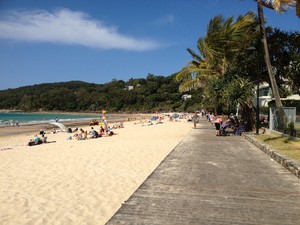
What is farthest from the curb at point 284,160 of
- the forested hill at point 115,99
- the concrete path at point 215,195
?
the forested hill at point 115,99

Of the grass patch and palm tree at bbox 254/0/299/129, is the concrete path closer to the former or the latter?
the grass patch

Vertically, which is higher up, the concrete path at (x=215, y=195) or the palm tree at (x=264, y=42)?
the palm tree at (x=264, y=42)

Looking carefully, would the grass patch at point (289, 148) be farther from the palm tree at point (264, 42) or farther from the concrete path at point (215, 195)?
the palm tree at point (264, 42)

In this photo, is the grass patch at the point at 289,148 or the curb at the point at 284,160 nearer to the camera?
the curb at the point at 284,160

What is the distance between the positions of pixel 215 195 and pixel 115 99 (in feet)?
401

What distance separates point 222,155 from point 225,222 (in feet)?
19.8

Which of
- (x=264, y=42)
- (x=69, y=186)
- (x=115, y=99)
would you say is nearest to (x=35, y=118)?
(x=115, y=99)

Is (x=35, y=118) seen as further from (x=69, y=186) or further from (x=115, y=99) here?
(x=69, y=186)

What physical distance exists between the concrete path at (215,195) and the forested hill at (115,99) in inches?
3347

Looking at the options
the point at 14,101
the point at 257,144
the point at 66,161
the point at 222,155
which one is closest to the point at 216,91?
the point at 257,144

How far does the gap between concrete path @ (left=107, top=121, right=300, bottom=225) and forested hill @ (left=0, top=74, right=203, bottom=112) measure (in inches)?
3347

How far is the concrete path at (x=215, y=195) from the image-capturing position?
4395 millimetres

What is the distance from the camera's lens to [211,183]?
640 cm

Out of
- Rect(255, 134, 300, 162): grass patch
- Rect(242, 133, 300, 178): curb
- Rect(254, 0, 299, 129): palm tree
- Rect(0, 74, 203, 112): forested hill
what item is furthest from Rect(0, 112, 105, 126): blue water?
Rect(242, 133, 300, 178): curb
